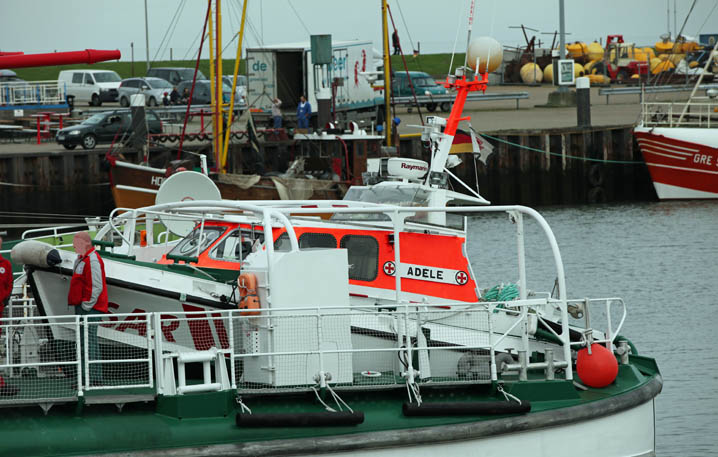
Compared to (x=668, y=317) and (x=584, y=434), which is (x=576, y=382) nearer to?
(x=584, y=434)

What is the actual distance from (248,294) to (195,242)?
72.5 inches

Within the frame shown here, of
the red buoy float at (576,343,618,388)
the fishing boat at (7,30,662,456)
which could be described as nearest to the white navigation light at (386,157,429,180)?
the fishing boat at (7,30,662,456)

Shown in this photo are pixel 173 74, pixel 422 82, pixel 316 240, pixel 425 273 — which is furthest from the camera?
pixel 173 74

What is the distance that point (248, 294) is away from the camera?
30.7ft

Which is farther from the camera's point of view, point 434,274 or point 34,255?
point 434,274

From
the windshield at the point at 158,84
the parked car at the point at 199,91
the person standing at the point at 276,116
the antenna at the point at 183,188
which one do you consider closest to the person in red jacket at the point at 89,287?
the antenna at the point at 183,188

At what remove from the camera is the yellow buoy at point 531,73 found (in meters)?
60.8

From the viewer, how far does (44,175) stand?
101 feet

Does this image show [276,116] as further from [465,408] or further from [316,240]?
[465,408]

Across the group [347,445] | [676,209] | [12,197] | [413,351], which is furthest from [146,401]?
[676,209]

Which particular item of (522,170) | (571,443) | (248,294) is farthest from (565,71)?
(248,294)

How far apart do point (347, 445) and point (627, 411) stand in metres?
2.84

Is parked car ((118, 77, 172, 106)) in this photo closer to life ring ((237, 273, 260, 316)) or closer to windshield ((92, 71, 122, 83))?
windshield ((92, 71, 122, 83))

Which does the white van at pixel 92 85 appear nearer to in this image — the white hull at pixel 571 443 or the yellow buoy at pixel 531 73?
the yellow buoy at pixel 531 73
